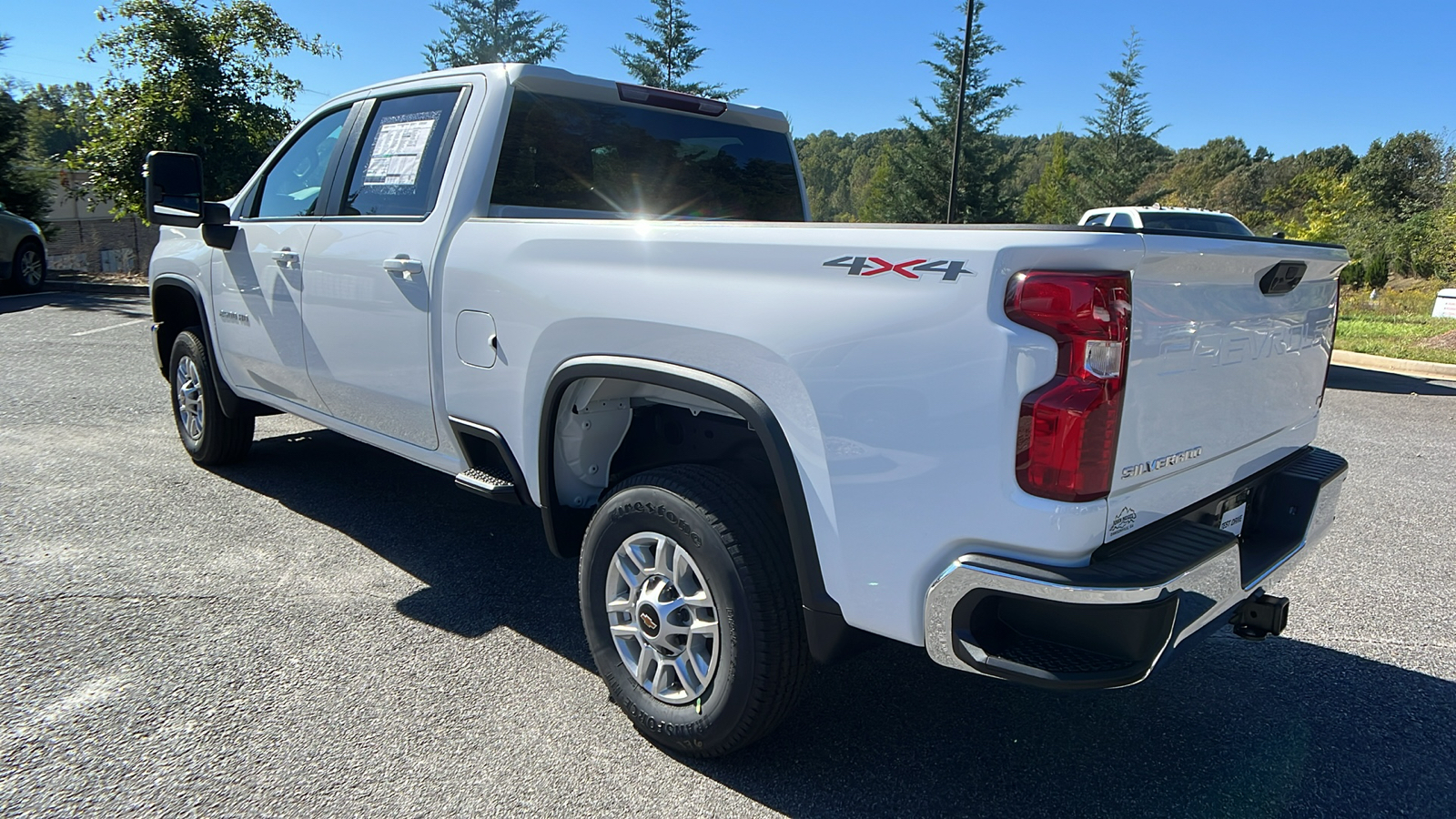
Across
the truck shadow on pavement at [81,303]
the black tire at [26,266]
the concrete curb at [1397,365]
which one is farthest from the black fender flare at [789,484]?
the black tire at [26,266]

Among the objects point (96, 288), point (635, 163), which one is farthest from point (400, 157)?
point (96, 288)

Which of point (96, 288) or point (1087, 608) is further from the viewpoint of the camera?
point (96, 288)

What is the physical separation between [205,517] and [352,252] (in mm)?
1876

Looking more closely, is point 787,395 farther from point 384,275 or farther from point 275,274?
point 275,274

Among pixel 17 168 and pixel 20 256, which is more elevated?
pixel 17 168

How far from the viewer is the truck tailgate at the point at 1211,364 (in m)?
2.02

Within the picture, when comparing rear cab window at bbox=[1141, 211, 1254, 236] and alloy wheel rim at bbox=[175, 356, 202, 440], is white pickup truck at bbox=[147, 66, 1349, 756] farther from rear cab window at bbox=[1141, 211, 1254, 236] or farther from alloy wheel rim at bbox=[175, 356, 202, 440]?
rear cab window at bbox=[1141, 211, 1254, 236]

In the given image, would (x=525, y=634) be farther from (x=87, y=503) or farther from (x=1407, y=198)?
(x=1407, y=198)

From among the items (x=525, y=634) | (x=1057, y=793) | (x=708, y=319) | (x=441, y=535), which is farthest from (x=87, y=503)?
(x=1057, y=793)

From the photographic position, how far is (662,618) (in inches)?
105

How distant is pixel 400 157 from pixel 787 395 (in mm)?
2315

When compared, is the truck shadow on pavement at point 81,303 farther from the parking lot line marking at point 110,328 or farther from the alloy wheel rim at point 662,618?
the alloy wheel rim at point 662,618

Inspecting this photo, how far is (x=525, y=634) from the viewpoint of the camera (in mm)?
3486

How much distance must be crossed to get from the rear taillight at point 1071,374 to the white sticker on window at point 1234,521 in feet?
2.80
